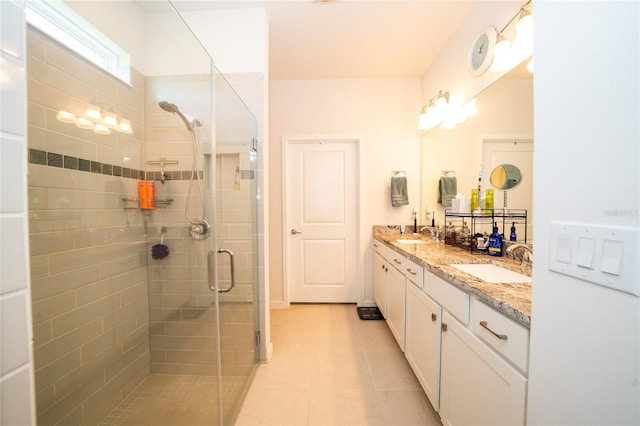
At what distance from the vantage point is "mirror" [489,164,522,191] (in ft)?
4.89

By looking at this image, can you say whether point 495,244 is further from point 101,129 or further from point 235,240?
point 101,129

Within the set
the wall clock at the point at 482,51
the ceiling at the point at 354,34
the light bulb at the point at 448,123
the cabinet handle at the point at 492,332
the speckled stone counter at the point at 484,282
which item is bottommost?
the cabinet handle at the point at 492,332

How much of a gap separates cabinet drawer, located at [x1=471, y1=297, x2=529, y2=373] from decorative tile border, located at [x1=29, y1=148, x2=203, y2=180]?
1417 millimetres

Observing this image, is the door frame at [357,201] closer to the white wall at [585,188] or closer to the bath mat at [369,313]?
the bath mat at [369,313]

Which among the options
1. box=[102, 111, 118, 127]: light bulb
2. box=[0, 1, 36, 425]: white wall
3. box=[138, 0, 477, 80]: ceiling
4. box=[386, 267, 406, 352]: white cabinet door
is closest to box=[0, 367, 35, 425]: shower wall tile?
box=[0, 1, 36, 425]: white wall

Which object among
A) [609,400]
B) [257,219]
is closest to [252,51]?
[257,219]

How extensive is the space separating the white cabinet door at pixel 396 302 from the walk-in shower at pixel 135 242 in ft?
3.89

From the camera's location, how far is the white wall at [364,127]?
277 centimetres

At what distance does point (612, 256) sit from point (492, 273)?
974 mm

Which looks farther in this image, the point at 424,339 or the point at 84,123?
the point at 424,339

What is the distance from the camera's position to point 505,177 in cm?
158

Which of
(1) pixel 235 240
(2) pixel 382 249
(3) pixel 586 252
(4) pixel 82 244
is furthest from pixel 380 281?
(4) pixel 82 244

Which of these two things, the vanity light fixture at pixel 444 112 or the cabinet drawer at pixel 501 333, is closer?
the cabinet drawer at pixel 501 333

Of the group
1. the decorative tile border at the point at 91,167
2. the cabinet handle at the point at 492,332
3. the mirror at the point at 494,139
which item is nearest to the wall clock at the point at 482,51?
the mirror at the point at 494,139
